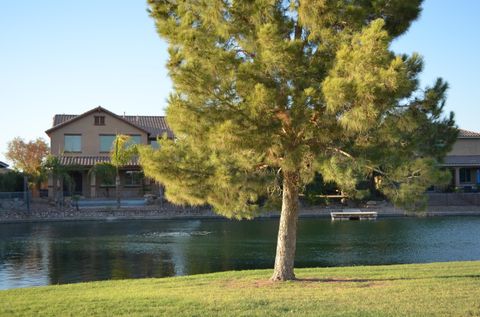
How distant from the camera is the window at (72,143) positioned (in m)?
50.3

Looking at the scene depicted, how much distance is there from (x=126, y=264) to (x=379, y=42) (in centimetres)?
1473

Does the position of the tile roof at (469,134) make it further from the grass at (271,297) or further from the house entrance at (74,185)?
the grass at (271,297)

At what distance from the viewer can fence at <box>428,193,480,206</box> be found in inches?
1868

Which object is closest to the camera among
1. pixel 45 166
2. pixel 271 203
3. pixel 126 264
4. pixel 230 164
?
pixel 230 164

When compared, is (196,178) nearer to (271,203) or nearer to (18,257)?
(271,203)

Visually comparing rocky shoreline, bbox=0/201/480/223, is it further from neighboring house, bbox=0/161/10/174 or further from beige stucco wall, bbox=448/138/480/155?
beige stucco wall, bbox=448/138/480/155

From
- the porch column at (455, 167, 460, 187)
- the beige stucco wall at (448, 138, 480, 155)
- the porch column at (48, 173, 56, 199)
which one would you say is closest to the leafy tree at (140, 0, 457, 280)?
the porch column at (48, 173, 56, 199)

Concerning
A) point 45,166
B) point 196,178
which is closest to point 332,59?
point 196,178

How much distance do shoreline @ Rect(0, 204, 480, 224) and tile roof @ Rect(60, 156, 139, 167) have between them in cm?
A: 483

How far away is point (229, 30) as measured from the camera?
11578mm

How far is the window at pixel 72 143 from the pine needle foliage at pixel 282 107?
1568 inches

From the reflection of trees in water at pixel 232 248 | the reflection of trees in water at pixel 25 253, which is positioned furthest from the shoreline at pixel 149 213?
the reflection of trees in water at pixel 232 248

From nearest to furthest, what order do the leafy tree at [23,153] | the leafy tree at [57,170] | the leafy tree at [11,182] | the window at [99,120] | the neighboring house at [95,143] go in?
the leafy tree at [57,170] → the leafy tree at [11,182] → the neighboring house at [95,143] → the window at [99,120] → the leafy tree at [23,153]

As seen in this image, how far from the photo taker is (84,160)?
162 ft
